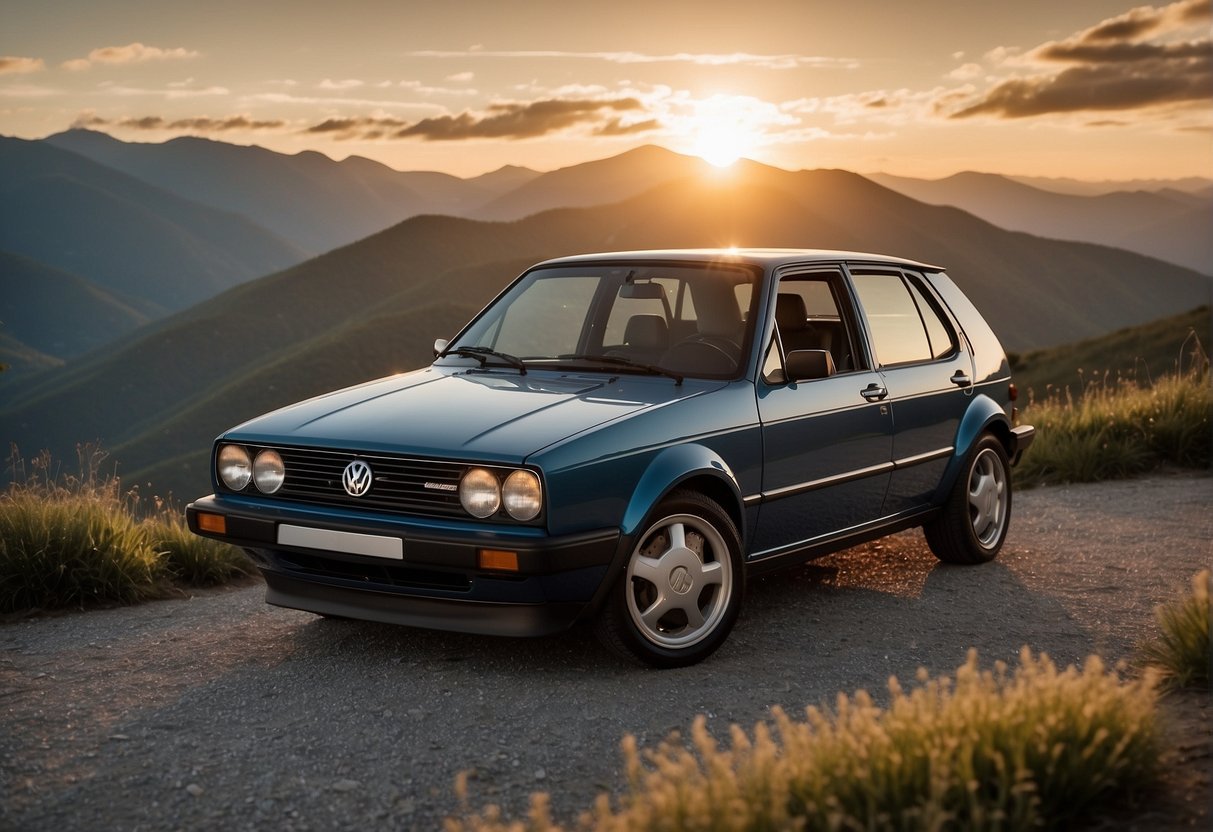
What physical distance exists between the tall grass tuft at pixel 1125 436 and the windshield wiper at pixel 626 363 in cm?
646

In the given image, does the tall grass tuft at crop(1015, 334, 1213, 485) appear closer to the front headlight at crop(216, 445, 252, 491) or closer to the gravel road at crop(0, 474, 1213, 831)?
the gravel road at crop(0, 474, 1213, 831)

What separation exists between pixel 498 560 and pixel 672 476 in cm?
83

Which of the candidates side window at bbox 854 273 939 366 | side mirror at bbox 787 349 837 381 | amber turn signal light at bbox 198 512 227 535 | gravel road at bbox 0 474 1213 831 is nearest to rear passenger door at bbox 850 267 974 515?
side window at bbox 854 273 939 366

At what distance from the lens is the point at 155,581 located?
24.1 feet

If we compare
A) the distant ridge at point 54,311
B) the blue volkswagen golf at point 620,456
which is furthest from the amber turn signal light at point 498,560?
the distant ridge at point 54,311

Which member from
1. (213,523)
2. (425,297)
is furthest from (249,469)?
(425,297)

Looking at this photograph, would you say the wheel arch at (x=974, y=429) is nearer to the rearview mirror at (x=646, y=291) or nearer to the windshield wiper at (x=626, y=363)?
the rearview mirror at (x=646, y=291)

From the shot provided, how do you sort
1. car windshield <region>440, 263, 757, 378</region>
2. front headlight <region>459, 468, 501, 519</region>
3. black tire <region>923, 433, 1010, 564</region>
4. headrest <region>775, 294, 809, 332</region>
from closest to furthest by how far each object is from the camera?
front headlight <region>459, 468, 501, 519</region>
car windshield <region>440, 263, 757, 378</region>
headrest <region>775, 294, 809, 332</region>
black tire <region>923, 433, 1010, 564</region>

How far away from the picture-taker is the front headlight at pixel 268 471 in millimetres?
5184

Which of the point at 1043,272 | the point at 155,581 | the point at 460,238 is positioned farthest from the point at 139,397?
the point at 1043,272

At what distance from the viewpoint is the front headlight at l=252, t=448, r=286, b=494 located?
5.18m

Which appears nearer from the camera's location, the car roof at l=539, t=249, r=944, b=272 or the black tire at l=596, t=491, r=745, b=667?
the black tire at l=596, t=491, r=745, b=667

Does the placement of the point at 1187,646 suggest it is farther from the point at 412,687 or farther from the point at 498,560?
the point at 412,687

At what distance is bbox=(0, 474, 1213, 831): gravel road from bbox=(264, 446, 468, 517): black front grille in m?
0.75
